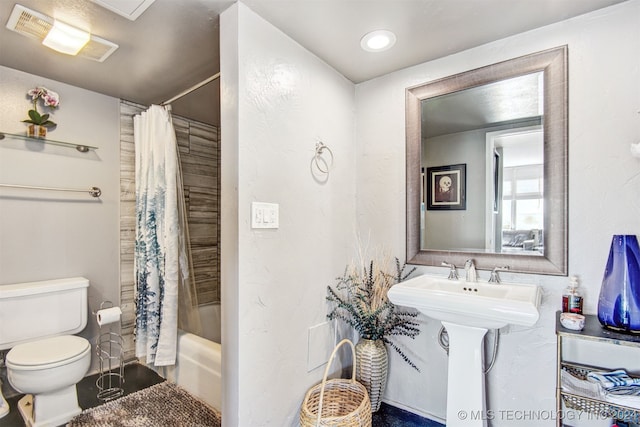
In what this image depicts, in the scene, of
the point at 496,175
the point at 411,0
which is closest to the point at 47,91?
the point at 411,0

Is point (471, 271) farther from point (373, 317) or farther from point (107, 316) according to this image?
point (107, 316)

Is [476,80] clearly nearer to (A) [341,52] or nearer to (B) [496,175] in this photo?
(B) [496,175]

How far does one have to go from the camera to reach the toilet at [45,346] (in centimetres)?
169

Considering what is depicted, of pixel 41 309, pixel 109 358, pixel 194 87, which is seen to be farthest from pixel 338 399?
pixel 194 87

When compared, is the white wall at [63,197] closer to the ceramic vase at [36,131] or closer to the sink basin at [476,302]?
the ceramic vase at [36,131]

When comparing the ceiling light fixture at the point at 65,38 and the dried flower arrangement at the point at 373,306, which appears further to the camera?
the dried flower arrangement at the point at 373,306

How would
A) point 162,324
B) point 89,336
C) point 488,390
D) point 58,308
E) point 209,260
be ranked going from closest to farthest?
point 488,390 → point 58,308 → point 162,324 → point 89,336 → point 209,260

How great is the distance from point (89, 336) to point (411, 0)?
9.81ft

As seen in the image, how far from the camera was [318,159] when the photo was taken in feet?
6.04

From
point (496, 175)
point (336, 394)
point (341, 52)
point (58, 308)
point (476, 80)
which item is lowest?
point (336, 394)

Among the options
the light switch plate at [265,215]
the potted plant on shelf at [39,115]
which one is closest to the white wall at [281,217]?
the light switch plate at [265,215]

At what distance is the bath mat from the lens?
1798 mm

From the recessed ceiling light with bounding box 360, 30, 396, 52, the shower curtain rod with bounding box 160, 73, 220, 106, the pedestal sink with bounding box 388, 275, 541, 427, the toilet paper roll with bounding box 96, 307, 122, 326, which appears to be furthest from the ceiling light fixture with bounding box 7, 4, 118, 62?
the pedestal sink with bounding box 388, 275, 541, 427

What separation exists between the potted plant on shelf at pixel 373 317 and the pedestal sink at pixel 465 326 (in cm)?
Result: 33
